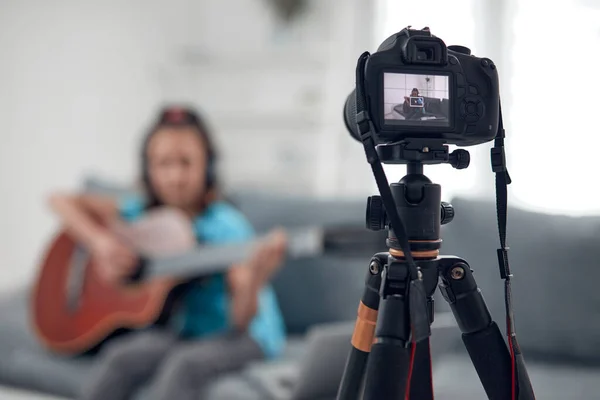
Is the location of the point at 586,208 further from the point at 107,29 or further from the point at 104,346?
the point at 107,29

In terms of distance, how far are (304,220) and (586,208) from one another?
90 centimetres

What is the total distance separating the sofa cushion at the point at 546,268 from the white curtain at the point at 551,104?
0.12 feet

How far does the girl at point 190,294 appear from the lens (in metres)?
1.46

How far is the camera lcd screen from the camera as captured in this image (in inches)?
23.7

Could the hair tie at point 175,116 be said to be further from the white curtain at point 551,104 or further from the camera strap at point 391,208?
the camera strap at point 391,208

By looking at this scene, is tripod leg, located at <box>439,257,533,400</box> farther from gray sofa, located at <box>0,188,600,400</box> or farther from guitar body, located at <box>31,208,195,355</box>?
guitar body, located at <box>31,208,195,355</box>

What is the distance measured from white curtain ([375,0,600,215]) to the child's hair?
78 centimetres

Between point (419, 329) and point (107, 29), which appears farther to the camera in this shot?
point (107, 29)

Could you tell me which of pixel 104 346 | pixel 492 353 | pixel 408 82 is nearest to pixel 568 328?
pixel 492 353

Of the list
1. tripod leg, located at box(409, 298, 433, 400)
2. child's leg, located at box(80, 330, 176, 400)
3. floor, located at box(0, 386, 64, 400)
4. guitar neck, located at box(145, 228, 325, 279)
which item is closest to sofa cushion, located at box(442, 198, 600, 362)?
tripod leg, located at box(409, 298, 433, 400)

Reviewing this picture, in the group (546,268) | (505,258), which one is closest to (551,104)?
(546,268)

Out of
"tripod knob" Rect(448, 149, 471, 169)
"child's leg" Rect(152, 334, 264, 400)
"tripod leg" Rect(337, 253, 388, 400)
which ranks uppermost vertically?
"tripod knob" Rect(448, 149, 471, 169)

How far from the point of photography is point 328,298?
1.70 metres

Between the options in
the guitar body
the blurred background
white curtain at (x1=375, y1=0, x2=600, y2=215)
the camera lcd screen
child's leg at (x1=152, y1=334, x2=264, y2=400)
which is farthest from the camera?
the blurred background
